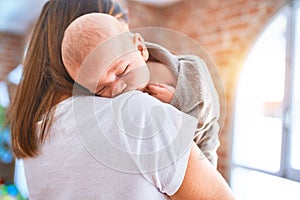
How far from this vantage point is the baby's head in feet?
1.05

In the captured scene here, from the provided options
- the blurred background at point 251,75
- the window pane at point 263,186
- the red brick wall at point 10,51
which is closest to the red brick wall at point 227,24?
the blurred background at point 251,75

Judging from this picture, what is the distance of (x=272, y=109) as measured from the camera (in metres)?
1.23

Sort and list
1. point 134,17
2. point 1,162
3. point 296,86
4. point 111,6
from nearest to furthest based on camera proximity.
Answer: point 111,6
point 296,86
point 134,17
point 1,162

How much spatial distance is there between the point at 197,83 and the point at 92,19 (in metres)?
0.12

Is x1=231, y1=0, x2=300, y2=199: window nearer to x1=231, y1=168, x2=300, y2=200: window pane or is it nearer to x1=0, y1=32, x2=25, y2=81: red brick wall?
x1=231, y1=168, x2=300, y2=200: window pane

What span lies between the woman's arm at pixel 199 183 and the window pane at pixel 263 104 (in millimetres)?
577

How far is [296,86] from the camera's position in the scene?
4.25 ft

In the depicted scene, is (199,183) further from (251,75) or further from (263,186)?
(251,75)

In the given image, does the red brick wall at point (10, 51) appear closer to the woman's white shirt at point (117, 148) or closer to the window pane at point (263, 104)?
the window pane at point (263, 104)

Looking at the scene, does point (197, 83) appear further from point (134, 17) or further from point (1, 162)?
point (1, 162)

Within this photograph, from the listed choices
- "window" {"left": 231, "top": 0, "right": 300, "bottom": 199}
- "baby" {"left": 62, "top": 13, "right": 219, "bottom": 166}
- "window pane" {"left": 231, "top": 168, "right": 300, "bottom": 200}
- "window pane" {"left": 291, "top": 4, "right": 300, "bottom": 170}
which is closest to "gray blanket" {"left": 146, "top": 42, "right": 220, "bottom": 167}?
"baby" {"left": 62, "top": 13, "right": 219, "bottom": 166}

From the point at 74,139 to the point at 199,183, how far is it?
0.47ft

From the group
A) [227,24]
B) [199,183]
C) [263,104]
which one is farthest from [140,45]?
[227,24]

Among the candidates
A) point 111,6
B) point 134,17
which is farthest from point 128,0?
point 111,6
